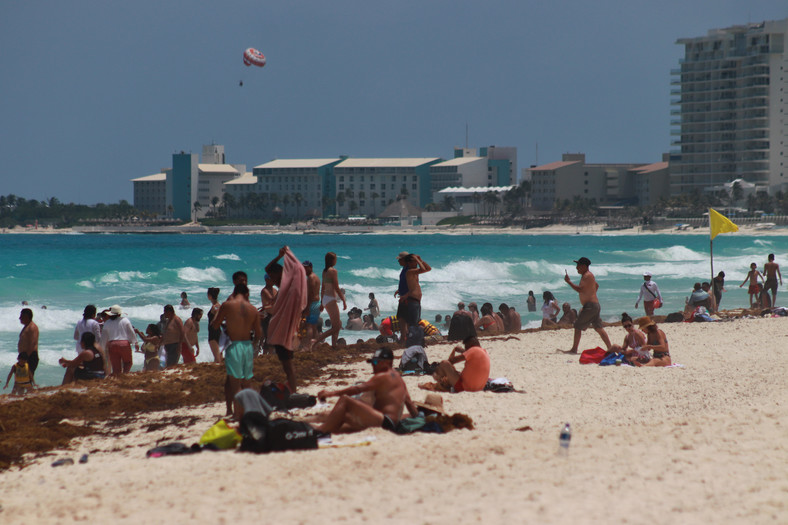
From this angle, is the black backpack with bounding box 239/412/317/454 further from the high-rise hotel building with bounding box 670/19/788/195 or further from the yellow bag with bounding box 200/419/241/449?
the high-rise hotel building with bounding box 670/19/788/195

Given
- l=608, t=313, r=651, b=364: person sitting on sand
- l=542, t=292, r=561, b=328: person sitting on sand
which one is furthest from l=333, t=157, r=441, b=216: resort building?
l=608, t=313, r=651, b=364: person sitting on sand

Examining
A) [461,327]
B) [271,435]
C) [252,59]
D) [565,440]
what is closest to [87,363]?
[271,435]

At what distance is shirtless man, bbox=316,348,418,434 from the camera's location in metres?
7.43

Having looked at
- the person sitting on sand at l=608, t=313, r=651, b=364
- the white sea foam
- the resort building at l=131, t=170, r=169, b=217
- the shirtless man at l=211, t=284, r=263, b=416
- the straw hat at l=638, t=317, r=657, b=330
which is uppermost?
the resort building at l=131, t=170, r=169, b=217

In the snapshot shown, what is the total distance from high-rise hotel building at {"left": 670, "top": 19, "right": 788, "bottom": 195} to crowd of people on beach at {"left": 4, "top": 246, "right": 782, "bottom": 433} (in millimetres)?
122928

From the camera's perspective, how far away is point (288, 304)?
8086 millimetres

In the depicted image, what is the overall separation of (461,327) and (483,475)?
23.3ft

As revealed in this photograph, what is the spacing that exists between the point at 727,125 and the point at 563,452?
134 metres

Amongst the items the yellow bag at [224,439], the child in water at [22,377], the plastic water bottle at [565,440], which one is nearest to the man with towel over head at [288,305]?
the yellow bag at [224,439]

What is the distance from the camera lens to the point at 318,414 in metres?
7.82

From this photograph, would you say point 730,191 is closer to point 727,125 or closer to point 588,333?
point 727,125

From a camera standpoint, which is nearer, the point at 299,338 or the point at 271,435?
the point at 271,435

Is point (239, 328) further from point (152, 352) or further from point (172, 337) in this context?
point (152, 352)

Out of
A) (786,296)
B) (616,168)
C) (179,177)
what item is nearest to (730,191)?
(616,168)
